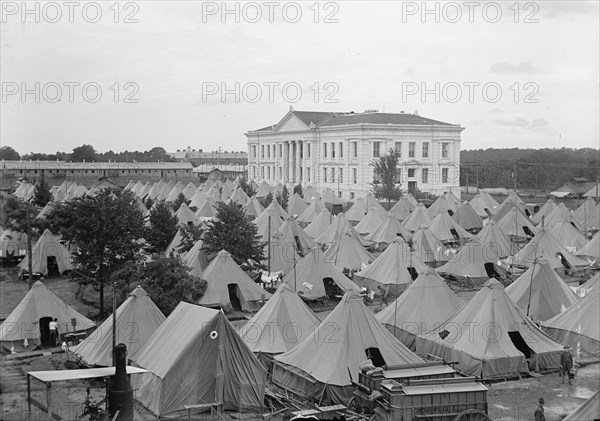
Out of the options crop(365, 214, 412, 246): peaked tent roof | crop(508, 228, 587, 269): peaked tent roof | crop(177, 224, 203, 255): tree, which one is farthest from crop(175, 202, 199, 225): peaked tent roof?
crop(508, 228, 587, 269): peaked tent roof

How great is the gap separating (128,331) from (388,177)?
140ft

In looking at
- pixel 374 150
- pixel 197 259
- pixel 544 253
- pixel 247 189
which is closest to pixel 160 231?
pixel 197 259

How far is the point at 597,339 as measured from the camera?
17172 millimetres

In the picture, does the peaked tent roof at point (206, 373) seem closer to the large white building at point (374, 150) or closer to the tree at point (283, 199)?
the tree at point (283, 199)

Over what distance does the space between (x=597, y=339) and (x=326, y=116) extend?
200 feet

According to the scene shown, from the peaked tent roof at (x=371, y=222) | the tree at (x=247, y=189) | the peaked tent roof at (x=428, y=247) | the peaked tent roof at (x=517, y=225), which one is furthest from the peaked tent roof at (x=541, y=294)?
the tree at (x=247, y=189)

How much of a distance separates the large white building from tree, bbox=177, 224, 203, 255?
120 feet

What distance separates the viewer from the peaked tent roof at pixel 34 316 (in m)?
18.4

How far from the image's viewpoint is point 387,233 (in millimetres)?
36156

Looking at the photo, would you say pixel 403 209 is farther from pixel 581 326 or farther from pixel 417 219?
pixel 581 326

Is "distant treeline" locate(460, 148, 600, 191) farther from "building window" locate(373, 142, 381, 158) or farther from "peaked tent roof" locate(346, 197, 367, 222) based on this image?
"peaked tent roof" locate(346, 197, 367, 222)

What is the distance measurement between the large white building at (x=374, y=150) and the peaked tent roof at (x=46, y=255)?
123 feet

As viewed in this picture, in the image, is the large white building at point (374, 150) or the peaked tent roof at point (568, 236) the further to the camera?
the large white building at point (374, 150)

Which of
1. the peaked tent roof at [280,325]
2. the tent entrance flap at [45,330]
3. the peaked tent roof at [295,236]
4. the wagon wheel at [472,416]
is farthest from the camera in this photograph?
the peaked tent roof at [295,236]
